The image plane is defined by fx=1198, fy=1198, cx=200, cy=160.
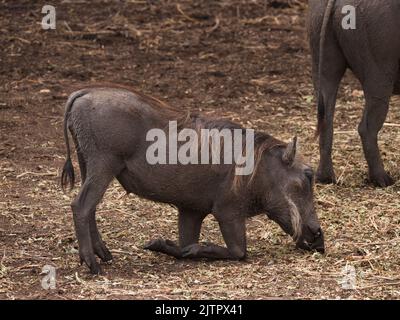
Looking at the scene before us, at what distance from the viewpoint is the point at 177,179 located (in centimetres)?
588

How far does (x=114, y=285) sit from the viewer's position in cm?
546

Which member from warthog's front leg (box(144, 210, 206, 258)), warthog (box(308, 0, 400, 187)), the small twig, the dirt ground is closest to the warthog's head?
the dirt ground

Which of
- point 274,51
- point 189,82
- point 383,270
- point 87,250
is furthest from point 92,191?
point 274,51

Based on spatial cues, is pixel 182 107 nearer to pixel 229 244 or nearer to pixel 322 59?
pixel 322 59

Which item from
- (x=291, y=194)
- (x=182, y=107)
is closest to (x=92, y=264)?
(x=291, y=194)

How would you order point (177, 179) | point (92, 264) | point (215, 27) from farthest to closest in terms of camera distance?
1. point (215, 27)
2. point (177, 179)
3. point (92, 264)

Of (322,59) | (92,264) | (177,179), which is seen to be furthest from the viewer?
(322,59)

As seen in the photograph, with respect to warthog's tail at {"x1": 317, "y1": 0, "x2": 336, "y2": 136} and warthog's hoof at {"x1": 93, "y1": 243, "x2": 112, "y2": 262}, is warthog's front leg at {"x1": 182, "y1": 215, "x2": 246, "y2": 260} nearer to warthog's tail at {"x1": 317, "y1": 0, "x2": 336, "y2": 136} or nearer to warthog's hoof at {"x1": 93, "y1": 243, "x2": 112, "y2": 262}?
warthog's hoof at {"x1": 93, "y1": 243, "x2": 112, "y2": 262}

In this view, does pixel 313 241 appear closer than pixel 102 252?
No

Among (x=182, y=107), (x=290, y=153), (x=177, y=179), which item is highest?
(x=290, y=153)

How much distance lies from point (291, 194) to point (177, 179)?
1.92ft

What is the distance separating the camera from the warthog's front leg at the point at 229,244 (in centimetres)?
589

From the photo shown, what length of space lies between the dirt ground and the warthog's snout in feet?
0.20

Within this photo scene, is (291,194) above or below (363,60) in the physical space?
below
